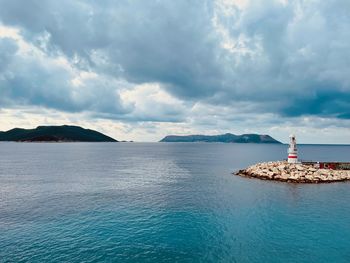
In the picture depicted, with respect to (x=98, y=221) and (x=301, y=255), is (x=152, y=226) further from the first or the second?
(x=301, y=255)

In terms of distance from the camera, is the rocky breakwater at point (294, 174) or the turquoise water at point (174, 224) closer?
the turquoise water at point (174, 224)

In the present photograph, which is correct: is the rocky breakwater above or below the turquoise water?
above

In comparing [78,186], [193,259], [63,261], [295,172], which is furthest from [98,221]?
[295,172]

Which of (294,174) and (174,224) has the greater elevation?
(294,174)

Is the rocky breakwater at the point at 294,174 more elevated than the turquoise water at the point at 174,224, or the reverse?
the rocky breakwater at the point at 294,174

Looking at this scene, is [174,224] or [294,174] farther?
[294,174]

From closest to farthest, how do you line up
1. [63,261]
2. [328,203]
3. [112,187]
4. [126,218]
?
[63,261], [126,218], [328,203], [112,187]

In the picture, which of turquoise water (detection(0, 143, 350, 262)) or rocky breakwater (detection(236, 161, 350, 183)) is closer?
turquoise water (detection(0, 143, 350, 262))

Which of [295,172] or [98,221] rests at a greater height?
[295,172]
